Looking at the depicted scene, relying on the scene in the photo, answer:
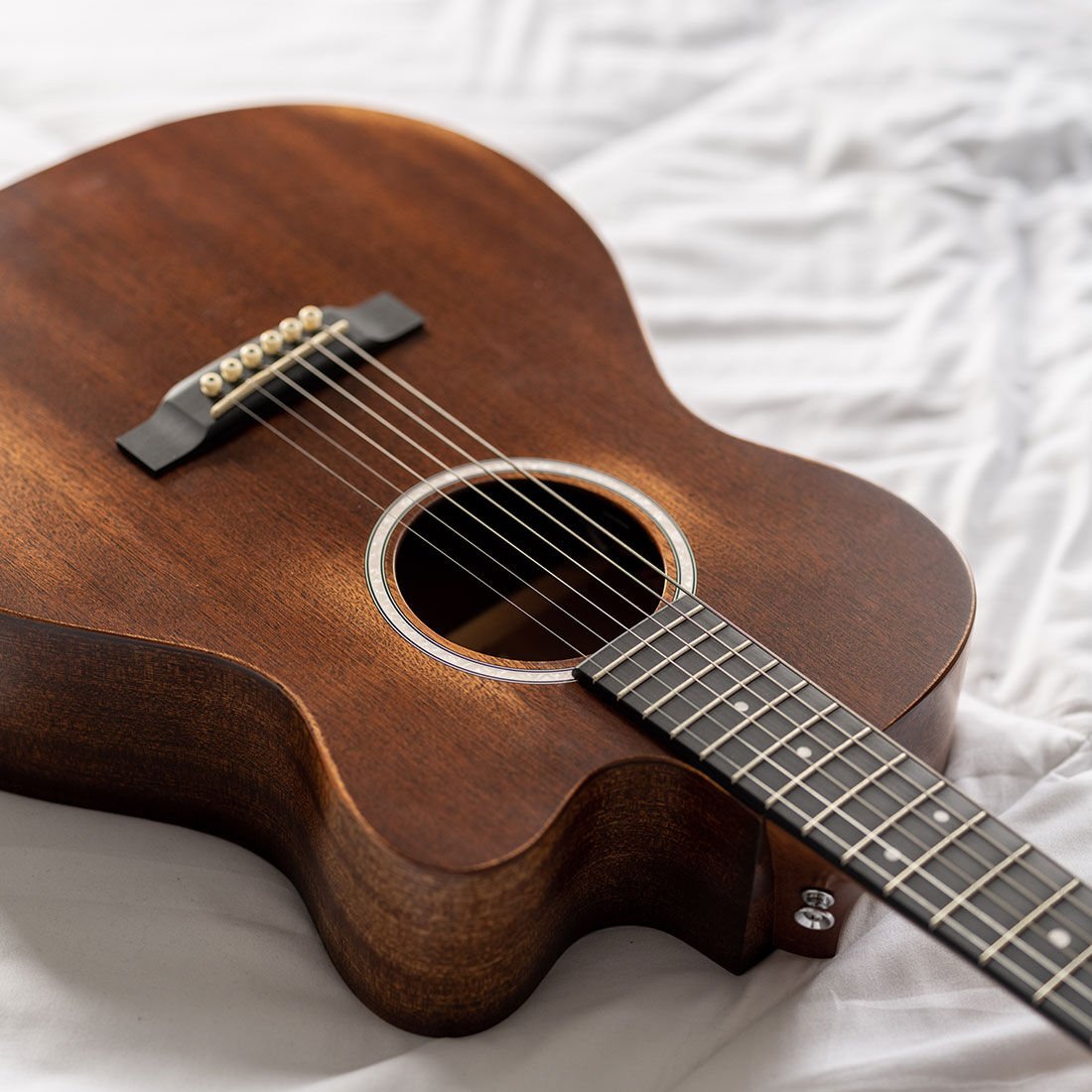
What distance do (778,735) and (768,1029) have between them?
0.19 metres

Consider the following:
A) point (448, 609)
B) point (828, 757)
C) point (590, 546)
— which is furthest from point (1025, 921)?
point (448, 609)

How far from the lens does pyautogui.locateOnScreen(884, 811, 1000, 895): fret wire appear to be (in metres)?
0.72

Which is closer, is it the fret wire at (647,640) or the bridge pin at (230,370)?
Answer: the fret wire at (647,640)

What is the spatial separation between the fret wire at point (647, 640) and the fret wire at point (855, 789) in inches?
5.8

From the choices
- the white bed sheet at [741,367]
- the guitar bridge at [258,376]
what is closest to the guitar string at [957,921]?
the white bed sheet at [741,367]

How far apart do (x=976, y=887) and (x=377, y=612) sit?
0.39 meters

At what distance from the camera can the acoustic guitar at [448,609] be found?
771 mm

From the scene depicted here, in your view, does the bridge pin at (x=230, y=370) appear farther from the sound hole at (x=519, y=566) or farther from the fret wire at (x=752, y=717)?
the fret wire at (x=752, y=717)

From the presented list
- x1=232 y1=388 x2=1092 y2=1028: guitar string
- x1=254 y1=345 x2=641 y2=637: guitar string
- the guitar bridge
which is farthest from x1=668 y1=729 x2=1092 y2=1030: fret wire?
the guitar bridge

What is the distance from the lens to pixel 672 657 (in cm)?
83

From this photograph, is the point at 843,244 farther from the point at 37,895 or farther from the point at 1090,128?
the point at 37,895

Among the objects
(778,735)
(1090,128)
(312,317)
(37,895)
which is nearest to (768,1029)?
(778,735)

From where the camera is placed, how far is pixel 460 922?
766 mm

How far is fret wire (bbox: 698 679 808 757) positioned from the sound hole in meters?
0.15
